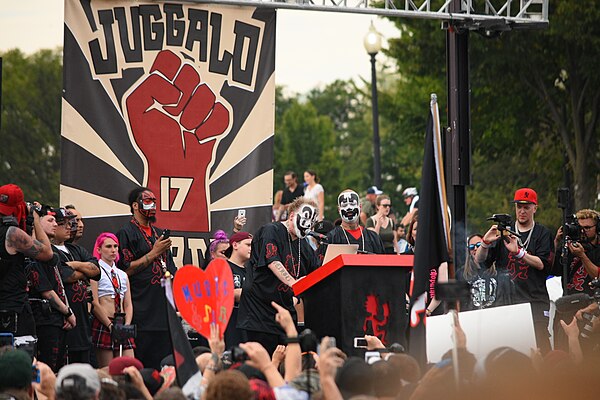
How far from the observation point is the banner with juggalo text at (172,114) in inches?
533

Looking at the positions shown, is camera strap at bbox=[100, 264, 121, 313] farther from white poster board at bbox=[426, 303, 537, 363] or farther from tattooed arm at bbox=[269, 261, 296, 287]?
white poster board at bbox=[426, 303, 537, 363]

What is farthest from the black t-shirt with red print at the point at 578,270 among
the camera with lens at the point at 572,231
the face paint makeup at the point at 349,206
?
the face paint makeup at the point at 349,206

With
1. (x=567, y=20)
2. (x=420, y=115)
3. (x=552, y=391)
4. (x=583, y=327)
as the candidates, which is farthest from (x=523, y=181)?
(x=552, y=391)

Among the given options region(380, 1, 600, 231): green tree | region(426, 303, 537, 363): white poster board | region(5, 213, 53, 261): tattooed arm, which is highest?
region(380, 1, 600, 231): green tree

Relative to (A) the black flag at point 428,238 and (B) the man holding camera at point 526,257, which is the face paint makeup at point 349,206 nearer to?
(B) the man holding camera at point 526,257

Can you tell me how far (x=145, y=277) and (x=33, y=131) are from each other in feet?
164

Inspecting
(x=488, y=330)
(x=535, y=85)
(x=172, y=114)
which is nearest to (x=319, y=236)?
(x=172, y=114)

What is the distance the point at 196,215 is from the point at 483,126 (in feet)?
57.5

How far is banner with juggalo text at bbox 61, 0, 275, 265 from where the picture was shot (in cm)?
1353

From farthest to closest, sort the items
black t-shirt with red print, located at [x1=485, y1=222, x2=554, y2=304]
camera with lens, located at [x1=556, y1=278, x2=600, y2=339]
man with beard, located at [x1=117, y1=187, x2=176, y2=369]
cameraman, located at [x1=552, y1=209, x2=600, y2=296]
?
1. cameraman, located at [x1=552, y1=209, x2=600, y2=296]
2. black t-shirt with red print, located at [x1=485, y1=222, x2=554, y2=304]
3. man with beard, located at [x1=117, y1=187, x2=176, y2=369]
4. camera with lens, located at [x1=556, y1=278, x2=600, y2=339]

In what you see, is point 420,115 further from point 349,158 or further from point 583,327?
point 349,158

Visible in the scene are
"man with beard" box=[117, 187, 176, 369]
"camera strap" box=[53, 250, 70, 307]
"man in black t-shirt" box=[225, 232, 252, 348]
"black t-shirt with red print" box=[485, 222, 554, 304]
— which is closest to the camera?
"camera strap" box=[53, 250, 70, 307]

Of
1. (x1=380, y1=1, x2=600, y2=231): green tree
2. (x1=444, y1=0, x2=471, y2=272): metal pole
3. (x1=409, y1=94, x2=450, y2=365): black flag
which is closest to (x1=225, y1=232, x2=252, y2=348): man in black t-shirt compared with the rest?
(x1=444, y1=0, x2=471, y2=272): metal pole

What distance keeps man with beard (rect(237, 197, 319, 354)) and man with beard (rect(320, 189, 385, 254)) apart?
3.44ft
